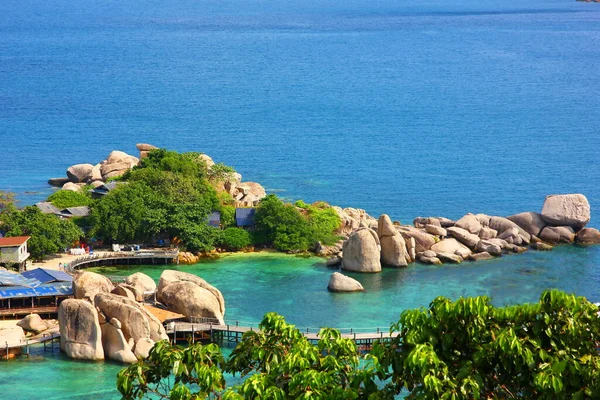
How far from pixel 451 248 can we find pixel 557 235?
7920 millimetres

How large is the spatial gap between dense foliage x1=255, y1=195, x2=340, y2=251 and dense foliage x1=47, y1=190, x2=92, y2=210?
11.1 m

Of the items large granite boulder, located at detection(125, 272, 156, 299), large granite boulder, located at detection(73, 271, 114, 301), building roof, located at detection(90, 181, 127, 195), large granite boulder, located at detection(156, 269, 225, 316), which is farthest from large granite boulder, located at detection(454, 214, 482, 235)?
Result: large granite boulder, located at detection(73, 271, 114, 301)

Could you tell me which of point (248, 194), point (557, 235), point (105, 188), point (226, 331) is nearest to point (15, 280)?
point (226, 331)

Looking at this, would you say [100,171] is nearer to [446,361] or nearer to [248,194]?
[248,194]

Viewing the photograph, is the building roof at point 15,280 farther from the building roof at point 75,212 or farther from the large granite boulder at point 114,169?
the large granite boulder at point 114,169

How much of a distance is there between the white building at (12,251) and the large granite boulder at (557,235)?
105 ft

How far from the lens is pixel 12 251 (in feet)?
213

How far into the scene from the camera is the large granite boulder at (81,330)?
174 ft

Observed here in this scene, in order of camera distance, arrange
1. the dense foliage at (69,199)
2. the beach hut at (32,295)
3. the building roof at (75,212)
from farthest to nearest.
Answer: the dense foliage at (69,199)
the building roof at (75,212)
the beach hut at (32,295)

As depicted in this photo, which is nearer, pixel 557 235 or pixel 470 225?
pixel 470 225

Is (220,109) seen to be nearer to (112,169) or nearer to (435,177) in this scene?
(435,177)

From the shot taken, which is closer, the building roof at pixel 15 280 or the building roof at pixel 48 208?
the building roof at pixel 15 280

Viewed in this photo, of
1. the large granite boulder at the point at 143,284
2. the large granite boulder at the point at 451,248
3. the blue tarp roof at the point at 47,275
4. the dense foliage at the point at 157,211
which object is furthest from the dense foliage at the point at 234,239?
the blue tarp roof at the point at 47,275

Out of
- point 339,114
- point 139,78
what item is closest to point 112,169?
point 339,114
